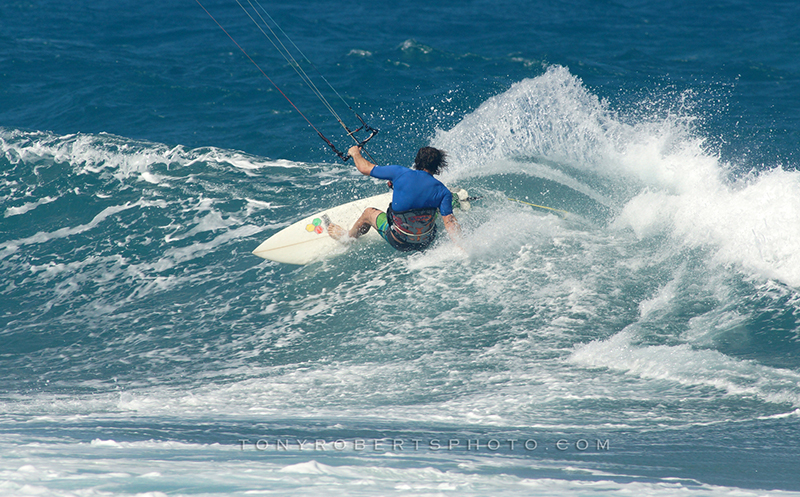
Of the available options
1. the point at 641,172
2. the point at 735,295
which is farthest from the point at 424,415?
the point at 641,172

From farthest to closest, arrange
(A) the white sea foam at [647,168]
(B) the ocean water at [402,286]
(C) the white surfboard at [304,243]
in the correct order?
1. (C) the white surfboard at [304,243]
2. (A) the white sea foam at [647,168]
3. (B) the ocean water at [402,286]

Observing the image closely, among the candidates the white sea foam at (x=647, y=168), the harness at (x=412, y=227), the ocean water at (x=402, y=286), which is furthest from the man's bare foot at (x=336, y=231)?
the white sea foam at (x=647, y=168)

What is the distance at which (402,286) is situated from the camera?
732 centimetres

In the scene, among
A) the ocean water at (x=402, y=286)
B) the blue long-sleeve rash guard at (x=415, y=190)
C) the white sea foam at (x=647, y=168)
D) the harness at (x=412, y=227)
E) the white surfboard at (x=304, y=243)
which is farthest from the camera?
the white surfboard at (x=304, y=243)

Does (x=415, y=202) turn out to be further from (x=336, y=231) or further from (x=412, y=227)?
(x=336, y=231)

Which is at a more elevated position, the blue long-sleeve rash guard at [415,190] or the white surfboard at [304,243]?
the blue long-sleeve rash guard at [415,190]

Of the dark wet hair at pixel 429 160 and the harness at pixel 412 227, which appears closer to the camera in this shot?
the dark wet hair at pixel 429 160

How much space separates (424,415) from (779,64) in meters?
14.2

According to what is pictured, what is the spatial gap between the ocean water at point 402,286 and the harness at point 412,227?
0.38 m

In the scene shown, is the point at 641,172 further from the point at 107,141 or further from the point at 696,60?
the point at 107,141

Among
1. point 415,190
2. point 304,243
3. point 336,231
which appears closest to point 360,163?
point 415,190

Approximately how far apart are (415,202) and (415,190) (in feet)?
0.46

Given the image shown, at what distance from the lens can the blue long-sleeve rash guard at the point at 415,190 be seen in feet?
22.3

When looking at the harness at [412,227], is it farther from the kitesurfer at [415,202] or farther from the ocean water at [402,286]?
the ocean water at [402,286]
